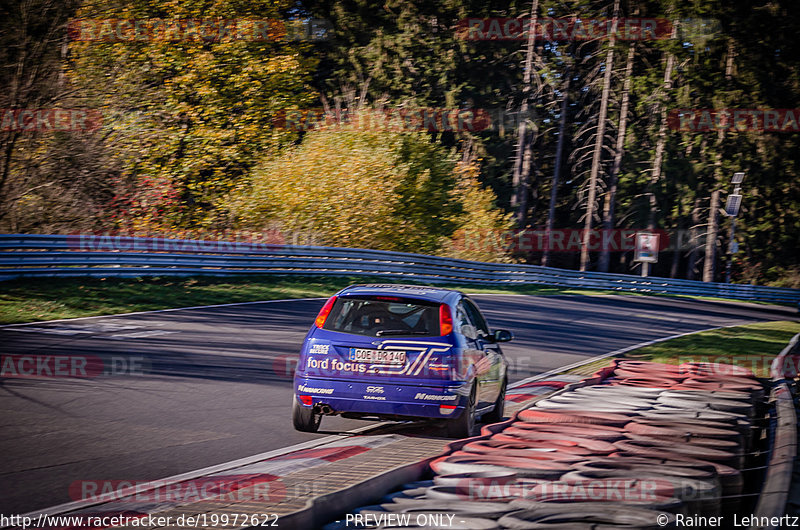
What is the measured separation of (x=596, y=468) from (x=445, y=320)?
212cm

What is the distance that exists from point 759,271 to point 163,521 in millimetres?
68400

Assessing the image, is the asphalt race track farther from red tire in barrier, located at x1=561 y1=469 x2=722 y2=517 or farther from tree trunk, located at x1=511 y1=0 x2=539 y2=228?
tree trunk, located at x1=511 y1=0 x2=539 y2=228

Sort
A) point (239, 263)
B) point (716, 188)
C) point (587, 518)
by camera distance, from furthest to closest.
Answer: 1. point (716, 188)
2. point (239, 263)
3. point (587, 518)

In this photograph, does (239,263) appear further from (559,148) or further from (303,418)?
(559,148)

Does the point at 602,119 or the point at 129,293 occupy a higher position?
the point at 602,119

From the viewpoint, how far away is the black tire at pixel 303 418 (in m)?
8.09

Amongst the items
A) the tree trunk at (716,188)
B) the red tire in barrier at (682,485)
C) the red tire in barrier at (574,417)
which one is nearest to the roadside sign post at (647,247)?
the tree trunk at (716,188)

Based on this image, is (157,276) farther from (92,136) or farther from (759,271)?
(759,271)

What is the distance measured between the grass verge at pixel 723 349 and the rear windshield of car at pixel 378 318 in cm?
613

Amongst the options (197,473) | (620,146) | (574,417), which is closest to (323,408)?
(197,473)

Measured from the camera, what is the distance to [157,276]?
2098 centimetres

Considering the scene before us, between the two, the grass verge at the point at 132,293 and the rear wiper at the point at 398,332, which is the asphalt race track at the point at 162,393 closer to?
the grass verge at the point at 132,293

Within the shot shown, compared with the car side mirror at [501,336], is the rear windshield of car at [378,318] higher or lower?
higher

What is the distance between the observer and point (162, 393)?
31.5ft
